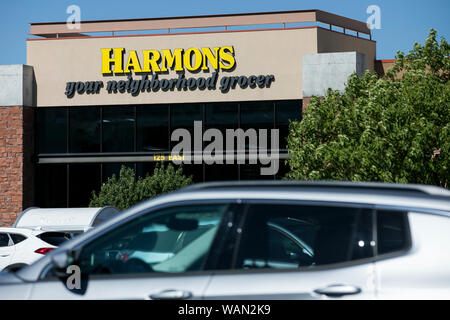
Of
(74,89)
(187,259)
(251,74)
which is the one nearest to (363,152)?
(251,74)

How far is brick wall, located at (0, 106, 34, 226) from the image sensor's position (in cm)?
2805

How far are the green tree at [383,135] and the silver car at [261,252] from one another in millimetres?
12723

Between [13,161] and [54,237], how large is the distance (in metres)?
14.1

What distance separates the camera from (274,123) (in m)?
26.6

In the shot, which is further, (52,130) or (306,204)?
(52,130)

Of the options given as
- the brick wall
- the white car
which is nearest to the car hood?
the white car

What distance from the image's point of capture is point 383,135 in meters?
17.0

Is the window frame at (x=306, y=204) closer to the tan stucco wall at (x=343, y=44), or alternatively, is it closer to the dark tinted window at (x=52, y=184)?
the tan stucco wall at (x=343, y=44)

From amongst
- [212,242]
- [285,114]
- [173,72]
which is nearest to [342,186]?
[212,242]

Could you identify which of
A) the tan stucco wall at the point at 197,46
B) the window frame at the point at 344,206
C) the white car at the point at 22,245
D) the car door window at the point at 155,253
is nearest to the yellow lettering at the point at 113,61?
the tan stucco wall at the point at 197,46

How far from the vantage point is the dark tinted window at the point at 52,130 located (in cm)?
2848

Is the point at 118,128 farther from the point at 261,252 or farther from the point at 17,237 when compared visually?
the point at 261,252
